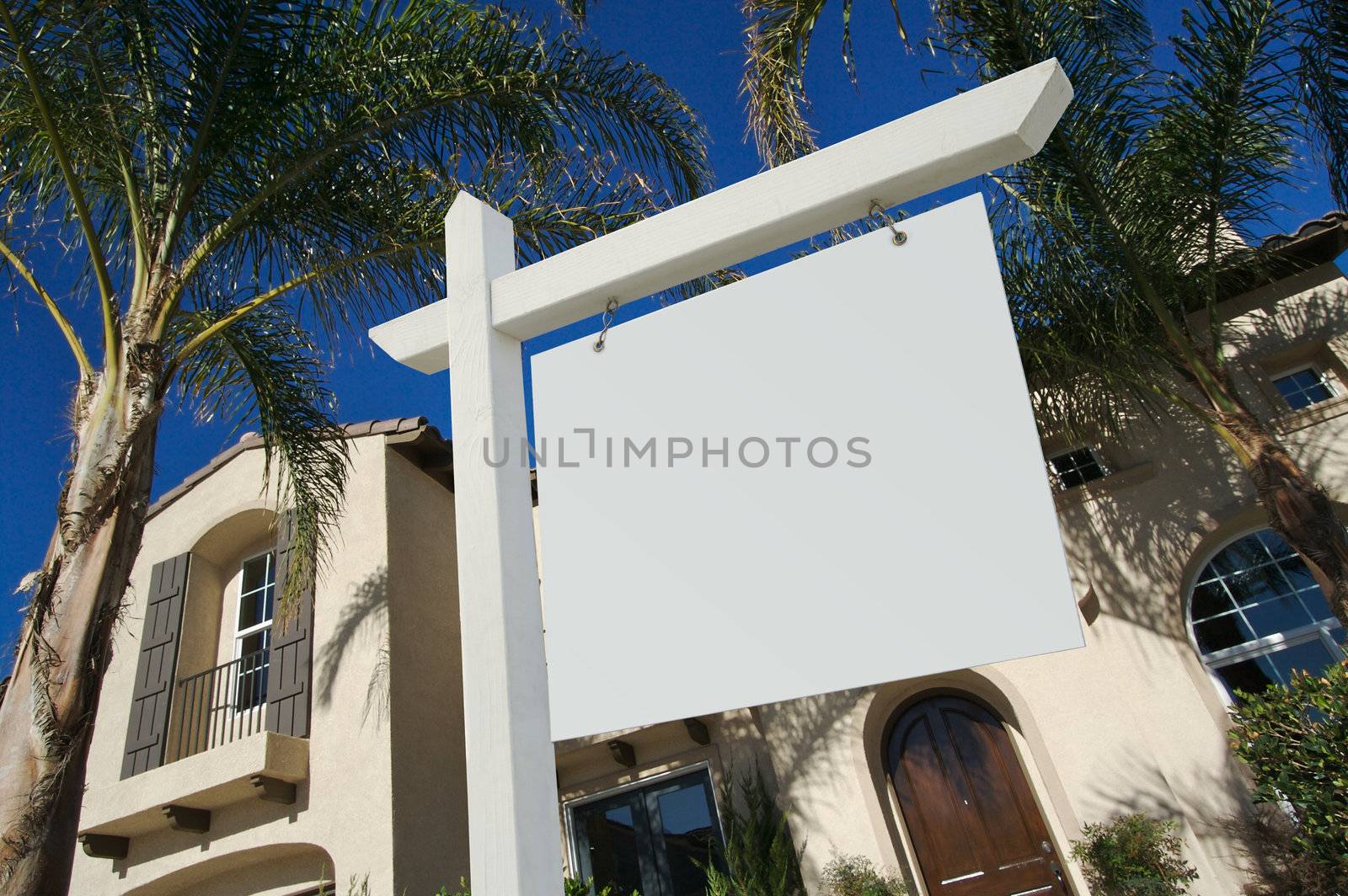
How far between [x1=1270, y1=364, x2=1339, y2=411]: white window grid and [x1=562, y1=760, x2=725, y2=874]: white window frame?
7553 mm

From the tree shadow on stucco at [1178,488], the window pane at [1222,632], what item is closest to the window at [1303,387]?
the tree shadow on stucco at [1178,488]

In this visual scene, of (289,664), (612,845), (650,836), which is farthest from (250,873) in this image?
(650,836)

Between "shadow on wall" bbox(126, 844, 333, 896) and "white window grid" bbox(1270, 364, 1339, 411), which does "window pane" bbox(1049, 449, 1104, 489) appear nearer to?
"white window grid" bbox(1270, 364, 1339, 411)

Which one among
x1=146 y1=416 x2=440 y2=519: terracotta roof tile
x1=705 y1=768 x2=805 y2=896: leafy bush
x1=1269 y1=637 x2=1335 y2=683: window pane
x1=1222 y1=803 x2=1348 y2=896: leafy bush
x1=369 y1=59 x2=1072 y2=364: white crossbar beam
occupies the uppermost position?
x1=146 y1=416 x2=440 y2=519: terracotta roof tile

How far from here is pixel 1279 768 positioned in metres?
6.18

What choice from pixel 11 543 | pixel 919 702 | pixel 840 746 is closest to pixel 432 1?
pixel 840 746

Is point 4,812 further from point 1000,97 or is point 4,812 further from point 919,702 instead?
point 919,702

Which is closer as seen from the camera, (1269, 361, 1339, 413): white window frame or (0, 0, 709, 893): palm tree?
(0, 0, 709, 893): palm tree

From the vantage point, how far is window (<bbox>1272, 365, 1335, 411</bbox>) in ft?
29.4

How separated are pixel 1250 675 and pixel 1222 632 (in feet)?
1.50

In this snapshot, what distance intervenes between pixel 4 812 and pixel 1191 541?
934 centimetres

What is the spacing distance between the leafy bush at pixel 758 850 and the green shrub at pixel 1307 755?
13.6 feet

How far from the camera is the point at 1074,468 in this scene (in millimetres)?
9688

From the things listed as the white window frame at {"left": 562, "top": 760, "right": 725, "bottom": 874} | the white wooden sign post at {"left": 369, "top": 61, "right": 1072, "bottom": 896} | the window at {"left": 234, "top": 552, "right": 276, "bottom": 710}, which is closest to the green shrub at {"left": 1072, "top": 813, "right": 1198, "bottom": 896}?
the white window frame at {"left": 562, "top": 760, "right": 725, "bottom": 874}
